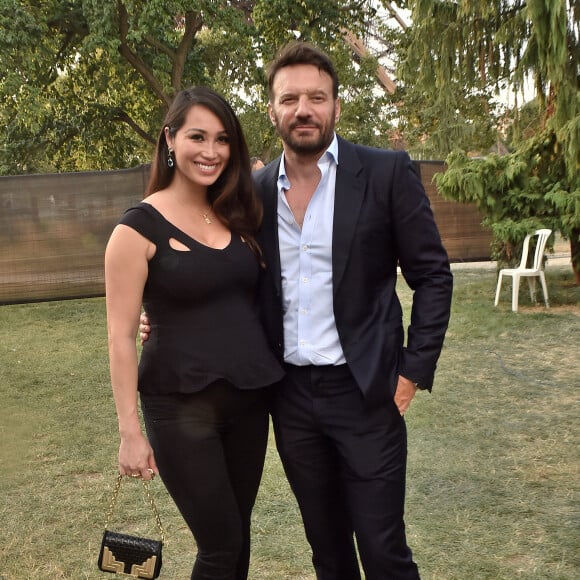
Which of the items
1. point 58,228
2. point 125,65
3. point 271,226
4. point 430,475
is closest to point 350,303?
point 271,226

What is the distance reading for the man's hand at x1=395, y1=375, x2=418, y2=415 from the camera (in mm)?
2295

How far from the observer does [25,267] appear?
1031 centimetres

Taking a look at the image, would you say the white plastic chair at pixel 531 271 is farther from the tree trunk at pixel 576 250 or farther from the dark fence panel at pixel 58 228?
the dark fence panel at pixel 58 228

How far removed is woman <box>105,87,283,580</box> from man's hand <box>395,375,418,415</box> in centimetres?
37

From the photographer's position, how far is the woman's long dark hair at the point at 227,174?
7.68ft

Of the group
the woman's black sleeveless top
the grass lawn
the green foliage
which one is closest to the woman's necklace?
the woman's black sleeveless top

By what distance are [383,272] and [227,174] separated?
23.6 inches

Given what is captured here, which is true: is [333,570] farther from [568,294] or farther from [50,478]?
[568,294]

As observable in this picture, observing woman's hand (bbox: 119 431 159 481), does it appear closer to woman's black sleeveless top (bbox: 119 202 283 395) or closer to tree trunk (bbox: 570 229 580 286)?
woman's black sleeveless top (bbox: 119 202 283 395)

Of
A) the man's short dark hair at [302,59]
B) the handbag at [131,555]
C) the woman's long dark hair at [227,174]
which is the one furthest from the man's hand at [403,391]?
the man's short dark hair at [302,59]

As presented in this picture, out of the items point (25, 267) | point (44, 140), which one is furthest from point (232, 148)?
point (44, 140)

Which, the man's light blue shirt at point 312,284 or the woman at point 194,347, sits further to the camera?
the man's light blue shirt at point 312,284

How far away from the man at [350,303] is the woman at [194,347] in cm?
13

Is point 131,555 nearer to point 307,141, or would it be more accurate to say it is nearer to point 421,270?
point 421,270
